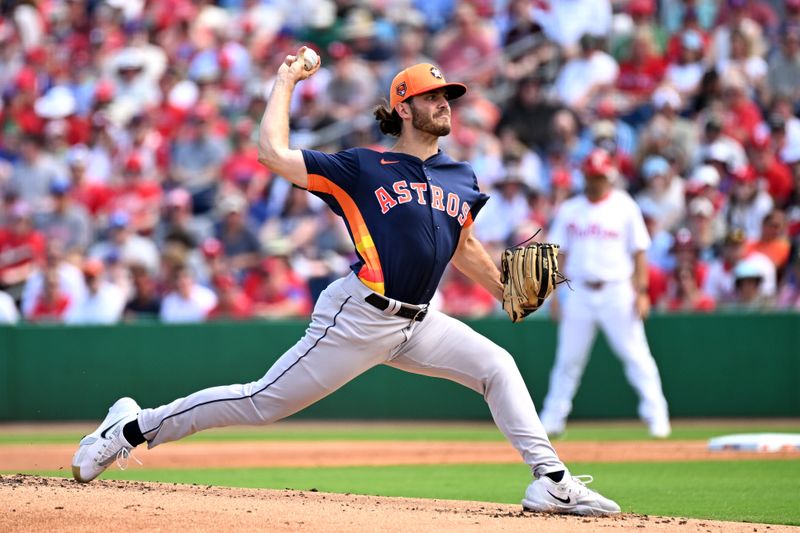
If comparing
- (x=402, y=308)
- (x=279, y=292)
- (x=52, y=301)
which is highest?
(x=402, y=308)

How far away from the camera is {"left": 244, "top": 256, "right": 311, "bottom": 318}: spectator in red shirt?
1352 centimetres

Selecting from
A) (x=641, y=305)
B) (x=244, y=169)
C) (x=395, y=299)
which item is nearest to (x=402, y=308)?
(x=395, y=299)

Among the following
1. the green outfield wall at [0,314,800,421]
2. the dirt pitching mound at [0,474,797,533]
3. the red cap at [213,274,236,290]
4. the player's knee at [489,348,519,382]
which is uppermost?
the player's knee at [489,348,519,382]

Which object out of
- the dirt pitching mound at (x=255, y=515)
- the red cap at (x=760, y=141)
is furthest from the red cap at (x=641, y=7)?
the dirt pitching mound at (x=255, y=515)

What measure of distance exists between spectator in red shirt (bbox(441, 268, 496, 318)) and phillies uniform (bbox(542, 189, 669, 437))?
96.3 inches

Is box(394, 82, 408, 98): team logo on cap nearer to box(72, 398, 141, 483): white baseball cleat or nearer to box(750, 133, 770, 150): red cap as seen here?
box(72, 398, 141, 483): white baseball cleat

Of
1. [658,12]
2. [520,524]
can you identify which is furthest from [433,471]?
[658,12]

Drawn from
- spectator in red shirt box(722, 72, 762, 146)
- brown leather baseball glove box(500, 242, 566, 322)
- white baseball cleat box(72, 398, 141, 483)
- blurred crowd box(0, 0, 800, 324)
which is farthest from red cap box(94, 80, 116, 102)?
brown leather baseball glove box(500, 242, 566, 322)

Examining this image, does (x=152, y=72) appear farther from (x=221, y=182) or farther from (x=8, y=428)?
(x=8, y=428)

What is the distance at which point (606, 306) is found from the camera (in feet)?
36.3

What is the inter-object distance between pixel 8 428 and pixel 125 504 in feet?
25.8

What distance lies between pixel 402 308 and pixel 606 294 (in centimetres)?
532

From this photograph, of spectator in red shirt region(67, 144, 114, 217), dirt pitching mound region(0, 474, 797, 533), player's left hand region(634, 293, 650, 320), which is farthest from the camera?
spectator in red shirt region(67, 144, 114, 217)

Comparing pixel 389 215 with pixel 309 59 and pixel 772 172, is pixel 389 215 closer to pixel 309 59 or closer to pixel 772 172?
pixel 309 59
